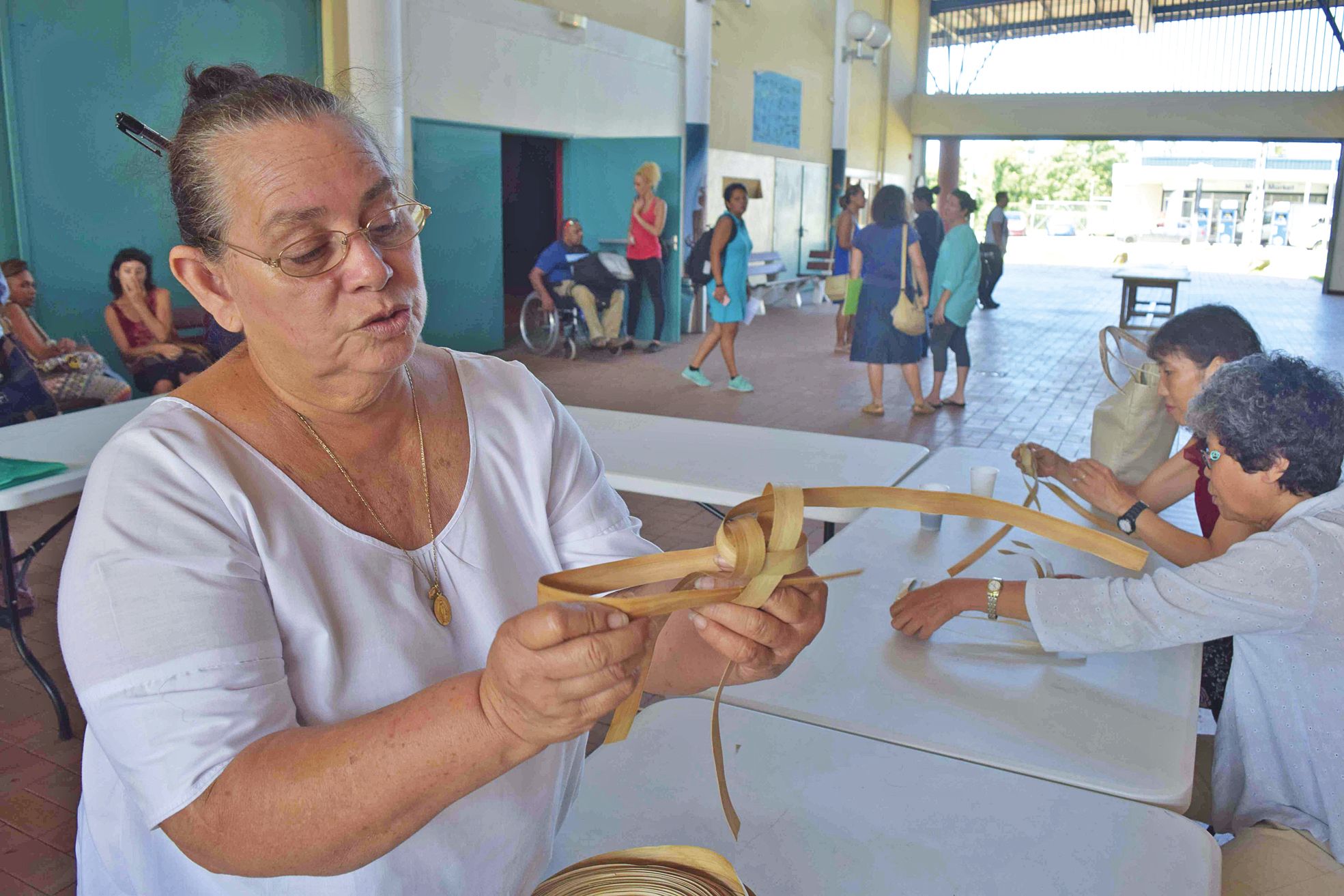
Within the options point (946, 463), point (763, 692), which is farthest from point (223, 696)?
point (946, 463)

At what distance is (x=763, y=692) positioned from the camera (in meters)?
1.62

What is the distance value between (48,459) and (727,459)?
76.6 inches

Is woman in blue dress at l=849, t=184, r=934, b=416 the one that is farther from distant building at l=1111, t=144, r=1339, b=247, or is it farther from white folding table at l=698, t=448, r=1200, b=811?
distant building at l=1111, t=144, r=1339, b=247

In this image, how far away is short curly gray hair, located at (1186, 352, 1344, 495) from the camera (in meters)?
1.65

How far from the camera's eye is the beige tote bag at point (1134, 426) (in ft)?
8.58

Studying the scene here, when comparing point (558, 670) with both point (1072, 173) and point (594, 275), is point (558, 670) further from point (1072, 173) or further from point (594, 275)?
point (1072, 173)

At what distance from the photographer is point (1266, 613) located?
5.13 ft

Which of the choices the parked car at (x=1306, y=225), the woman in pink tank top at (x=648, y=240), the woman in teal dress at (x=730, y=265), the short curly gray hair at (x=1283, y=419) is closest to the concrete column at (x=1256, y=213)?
the parked car at (x=1306, y=225)

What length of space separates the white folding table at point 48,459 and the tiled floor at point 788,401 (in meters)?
0.20

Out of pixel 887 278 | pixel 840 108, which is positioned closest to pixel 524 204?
pixel 840 108

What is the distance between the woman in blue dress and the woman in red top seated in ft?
14.3

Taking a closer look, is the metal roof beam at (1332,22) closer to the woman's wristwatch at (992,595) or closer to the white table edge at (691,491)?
the white table edge at (691,491)

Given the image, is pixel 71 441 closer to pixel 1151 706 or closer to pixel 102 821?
pixel 102 821

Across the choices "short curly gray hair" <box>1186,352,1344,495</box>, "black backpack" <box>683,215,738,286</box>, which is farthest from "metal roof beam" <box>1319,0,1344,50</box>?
"short curly gray hair" <box>1186,352,1344,495</box>
